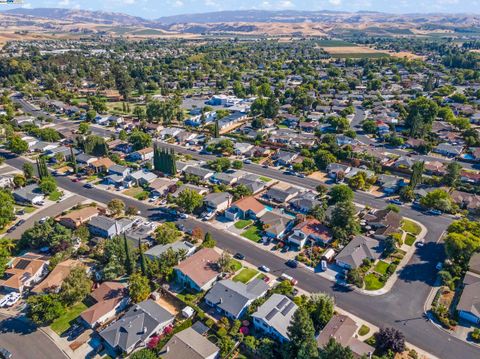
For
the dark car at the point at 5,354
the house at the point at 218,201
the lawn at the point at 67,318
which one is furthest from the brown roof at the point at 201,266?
the dark car at the point at 5,354

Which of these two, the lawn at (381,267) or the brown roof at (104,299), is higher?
the brown roof at (104,299)

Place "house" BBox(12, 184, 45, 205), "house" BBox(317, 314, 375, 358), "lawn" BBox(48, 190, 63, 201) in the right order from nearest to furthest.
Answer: "house" BBox(317, 314, 375, 358)
"house" BBox(12, 184, 45, 205)
"lawn" BBox(48, 190, 63, 201)

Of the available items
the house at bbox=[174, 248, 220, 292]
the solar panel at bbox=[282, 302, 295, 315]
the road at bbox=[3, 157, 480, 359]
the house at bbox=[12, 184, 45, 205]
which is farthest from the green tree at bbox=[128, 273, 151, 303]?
the house at bbox=[12, 184, 45, 205]

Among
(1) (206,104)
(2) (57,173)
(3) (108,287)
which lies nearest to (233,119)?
(1) (206,104)

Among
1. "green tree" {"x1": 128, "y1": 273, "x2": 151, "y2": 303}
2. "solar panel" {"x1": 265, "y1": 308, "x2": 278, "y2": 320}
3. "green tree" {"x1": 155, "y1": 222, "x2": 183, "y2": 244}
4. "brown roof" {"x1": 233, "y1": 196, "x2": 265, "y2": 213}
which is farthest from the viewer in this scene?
"brown roof" {"x1": 233, "y1": 196, "x2": 265, "y2": 213}

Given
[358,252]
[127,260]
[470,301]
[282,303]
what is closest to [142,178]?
[127,260]

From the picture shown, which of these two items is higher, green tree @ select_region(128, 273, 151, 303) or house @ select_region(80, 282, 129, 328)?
green tree @ select_region(128, 273, 151, 303)

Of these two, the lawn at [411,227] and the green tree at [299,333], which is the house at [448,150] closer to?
the lawn at [411,227]

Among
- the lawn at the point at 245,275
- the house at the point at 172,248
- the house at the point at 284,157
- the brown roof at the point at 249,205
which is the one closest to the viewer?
the lawn at the point at 245,275

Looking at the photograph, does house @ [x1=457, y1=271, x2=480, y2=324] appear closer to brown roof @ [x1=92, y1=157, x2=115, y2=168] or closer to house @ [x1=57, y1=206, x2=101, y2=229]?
house @ [x1=57, y1=206, x2=101, y2=229]
